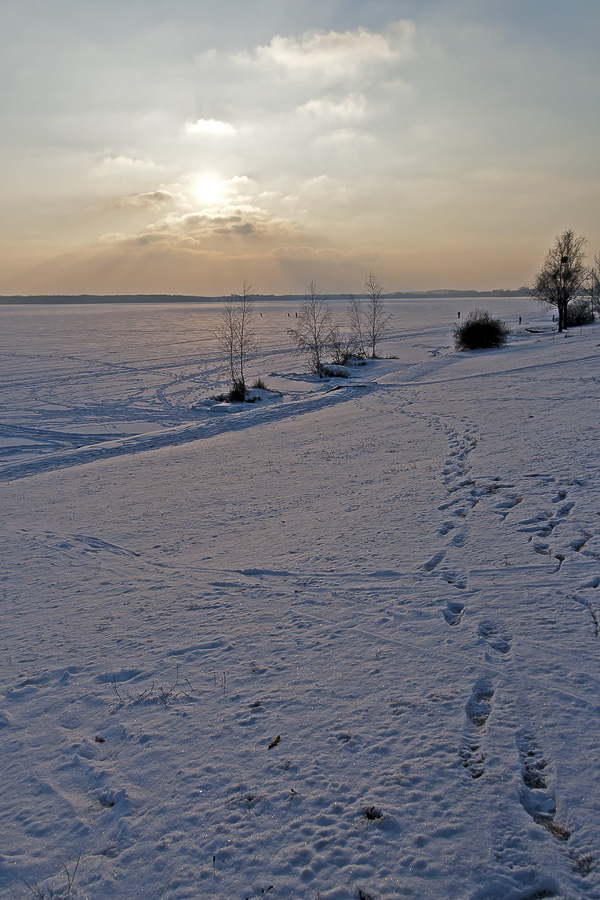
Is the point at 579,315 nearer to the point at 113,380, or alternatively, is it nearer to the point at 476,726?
the point at 113,380

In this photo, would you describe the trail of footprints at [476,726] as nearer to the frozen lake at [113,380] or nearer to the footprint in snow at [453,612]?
the footprint in snow at [453,612]

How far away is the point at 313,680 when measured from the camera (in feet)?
14.6

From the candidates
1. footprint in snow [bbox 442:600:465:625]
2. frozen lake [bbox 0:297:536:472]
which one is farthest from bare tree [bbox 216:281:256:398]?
footprint in snow [bbox 442:600:465:625]

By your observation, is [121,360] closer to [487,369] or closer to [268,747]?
[487,369]

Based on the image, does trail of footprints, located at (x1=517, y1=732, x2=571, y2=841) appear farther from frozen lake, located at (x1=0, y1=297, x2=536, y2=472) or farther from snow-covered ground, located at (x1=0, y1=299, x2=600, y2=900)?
frozen lake, located at (x1=0, y1=297, x2=536, y2=472)

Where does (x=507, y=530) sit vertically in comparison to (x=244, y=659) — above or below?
above

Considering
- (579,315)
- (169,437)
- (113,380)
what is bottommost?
(169,437)

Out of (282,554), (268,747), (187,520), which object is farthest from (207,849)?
(187,520)

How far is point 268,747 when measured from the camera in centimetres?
376

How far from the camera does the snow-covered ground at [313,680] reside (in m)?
2.96

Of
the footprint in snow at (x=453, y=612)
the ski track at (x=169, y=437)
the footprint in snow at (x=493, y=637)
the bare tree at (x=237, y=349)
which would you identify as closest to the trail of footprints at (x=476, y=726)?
the footprint in snow at (x=493, y=637)

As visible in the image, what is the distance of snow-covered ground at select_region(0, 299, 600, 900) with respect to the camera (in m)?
2.96

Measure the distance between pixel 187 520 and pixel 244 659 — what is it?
4.51 metres

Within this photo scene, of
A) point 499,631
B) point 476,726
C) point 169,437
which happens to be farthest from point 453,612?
point 169,437
